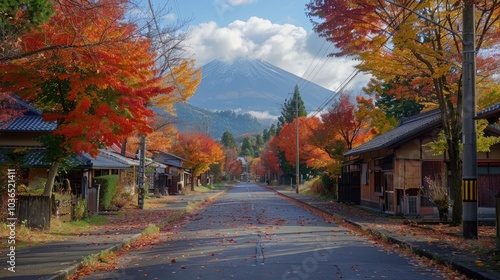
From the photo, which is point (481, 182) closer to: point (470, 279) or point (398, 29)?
point (398, 29)

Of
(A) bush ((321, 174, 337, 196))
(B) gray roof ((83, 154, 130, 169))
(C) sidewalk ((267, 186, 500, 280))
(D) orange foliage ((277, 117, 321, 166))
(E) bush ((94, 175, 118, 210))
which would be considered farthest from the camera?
(D) orange foliage ((277, 117, 321, 166))

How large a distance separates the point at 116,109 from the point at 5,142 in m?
9.53

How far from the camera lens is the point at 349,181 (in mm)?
33812

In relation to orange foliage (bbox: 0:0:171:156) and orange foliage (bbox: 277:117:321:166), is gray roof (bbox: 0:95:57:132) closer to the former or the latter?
orange foliage (bbox: 0:0:171:156)

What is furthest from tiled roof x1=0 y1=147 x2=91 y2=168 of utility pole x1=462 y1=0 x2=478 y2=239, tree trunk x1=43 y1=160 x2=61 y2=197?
utility pole x1=462 y1=0 x2=478 y2=239

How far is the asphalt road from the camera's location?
9.36 m

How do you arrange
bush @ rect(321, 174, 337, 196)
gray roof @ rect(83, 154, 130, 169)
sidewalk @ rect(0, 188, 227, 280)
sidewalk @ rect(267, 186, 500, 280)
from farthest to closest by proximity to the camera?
bush @ rect(321, 174, 337, 196) < gray roof @ rect(83, 154, 130, 169) < sidewalk @ rect(267, 186, 500, 280) < sidewalk @ rect(0, 188, 227, 280)

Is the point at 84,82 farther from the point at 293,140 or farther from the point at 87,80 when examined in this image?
the point at 293,140

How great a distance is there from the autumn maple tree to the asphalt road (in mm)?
39959

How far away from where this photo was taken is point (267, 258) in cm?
1104

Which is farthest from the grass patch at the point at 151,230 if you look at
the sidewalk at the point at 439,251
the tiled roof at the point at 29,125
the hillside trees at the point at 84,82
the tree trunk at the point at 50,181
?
the sidewalk at the point at 439,251

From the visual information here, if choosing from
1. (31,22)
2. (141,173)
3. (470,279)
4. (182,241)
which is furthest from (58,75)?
(141,173)

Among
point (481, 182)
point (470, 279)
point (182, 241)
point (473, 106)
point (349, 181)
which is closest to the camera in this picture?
point (470, 279)

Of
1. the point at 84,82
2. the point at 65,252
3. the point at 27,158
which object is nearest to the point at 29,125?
the point at 27,158
